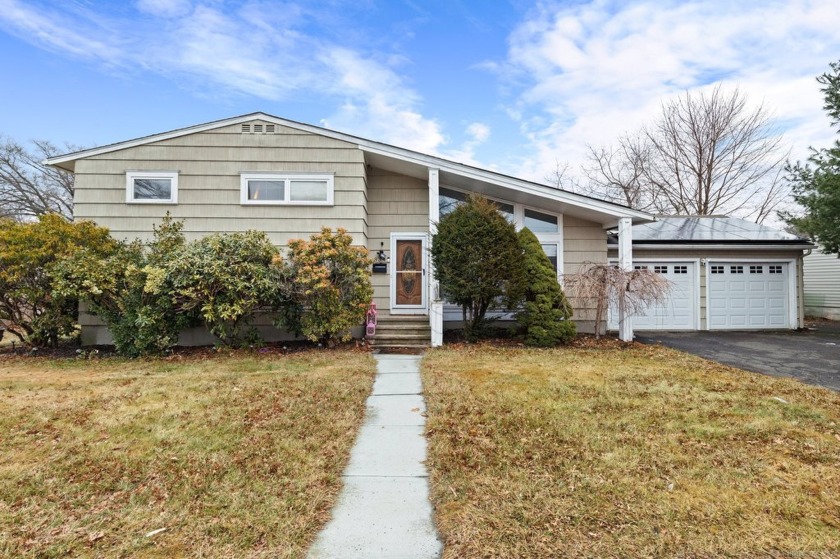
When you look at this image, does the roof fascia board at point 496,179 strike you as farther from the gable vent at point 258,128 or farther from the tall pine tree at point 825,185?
the tall pine tree at point 825,185

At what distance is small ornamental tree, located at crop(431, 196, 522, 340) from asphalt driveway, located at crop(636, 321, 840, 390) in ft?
13.1

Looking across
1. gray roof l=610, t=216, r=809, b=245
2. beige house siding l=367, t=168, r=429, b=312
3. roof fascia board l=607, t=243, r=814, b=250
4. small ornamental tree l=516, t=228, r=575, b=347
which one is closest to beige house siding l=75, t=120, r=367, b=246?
beige house siding l=367, t=168, r=429, b=312

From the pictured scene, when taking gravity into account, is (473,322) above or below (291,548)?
above

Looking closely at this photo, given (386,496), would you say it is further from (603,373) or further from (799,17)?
(799,17)

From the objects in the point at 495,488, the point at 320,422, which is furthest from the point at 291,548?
the point at 320,422

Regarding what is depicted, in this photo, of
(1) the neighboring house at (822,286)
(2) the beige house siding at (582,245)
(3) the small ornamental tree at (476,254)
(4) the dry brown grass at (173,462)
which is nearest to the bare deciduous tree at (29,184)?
(4) the dry brown grass at (173,462)

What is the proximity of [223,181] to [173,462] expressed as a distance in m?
7.36

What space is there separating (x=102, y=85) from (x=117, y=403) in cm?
1329

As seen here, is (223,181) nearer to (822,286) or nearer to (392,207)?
(392,207)

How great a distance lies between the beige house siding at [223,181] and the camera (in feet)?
30.0

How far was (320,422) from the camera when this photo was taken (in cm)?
416

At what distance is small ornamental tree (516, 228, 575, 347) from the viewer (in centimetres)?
854

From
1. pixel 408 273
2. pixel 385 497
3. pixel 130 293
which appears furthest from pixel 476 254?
pixel 130 293

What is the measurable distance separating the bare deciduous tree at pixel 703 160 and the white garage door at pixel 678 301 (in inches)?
482
